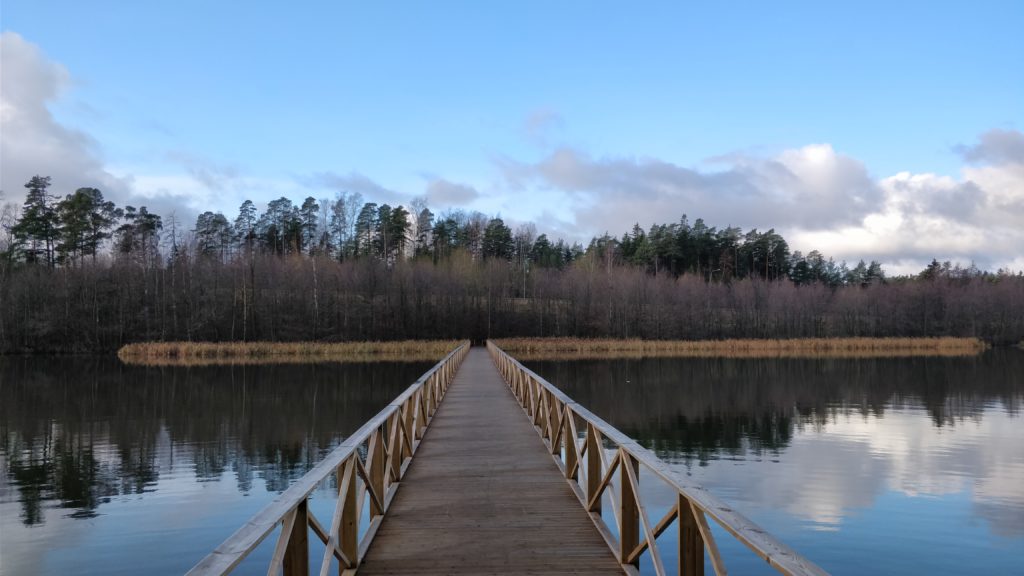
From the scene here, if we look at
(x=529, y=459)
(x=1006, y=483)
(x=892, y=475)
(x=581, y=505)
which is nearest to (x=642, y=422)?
(x=892, y=475)

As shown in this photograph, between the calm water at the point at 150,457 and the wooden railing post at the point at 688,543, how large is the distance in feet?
19.6

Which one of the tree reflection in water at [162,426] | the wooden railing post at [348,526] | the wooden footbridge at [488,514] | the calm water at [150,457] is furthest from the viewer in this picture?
the tree reflection in water at [162,426]

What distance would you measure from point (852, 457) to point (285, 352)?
121 ft

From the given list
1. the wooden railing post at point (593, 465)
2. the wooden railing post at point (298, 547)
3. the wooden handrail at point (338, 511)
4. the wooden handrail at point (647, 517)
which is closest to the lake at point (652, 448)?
the wooden handrail at point (647, 517)

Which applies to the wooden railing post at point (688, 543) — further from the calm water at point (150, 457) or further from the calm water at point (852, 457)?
the calm water at point (150, 457)

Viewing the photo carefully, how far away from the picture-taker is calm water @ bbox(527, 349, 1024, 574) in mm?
7996

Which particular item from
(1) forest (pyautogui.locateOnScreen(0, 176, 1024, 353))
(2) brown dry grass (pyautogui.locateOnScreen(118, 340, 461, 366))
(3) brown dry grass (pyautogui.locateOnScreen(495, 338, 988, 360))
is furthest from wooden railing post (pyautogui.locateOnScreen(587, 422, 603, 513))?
(1) forest (pyautogui.locateOnScreen(0, 176, 1024, 353))

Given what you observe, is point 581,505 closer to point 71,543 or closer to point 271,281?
point 71,543

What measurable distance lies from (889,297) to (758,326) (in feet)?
51.1

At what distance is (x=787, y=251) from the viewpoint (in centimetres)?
9069

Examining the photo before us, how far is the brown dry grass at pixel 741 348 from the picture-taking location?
45750mm

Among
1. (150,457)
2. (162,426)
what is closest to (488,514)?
(150,457)

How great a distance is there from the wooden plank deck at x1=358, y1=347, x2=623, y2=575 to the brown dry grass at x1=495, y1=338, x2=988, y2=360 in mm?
34271

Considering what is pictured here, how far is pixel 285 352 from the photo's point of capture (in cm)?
4312
